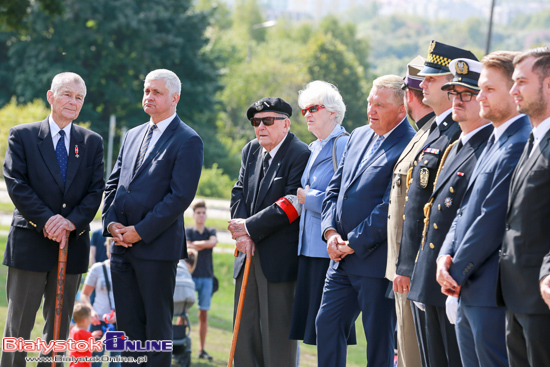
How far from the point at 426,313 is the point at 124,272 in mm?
2448

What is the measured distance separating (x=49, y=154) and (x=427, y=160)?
2.99 meters

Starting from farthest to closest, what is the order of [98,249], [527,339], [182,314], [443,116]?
[98,249] → [182,314] → [443,116] → [527,339]

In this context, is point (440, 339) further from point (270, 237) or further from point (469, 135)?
point (270, 237)

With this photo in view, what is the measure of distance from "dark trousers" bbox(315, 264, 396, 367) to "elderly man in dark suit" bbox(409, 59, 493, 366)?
895 mm

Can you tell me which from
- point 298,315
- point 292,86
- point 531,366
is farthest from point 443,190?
point 292,86

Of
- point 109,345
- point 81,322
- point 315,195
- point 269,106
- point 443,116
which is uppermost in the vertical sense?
point 269,106

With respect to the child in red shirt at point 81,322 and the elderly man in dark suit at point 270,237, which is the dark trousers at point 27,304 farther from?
the elderly man in dark suit at point 270,237

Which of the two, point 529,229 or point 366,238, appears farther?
point 366,238

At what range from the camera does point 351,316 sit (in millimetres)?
5609

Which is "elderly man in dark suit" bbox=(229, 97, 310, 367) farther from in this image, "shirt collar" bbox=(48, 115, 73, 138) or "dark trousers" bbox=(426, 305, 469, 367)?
"dark trousers" bbox=(426, 305, 469, 367)

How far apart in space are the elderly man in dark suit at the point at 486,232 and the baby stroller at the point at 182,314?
16.3 ft

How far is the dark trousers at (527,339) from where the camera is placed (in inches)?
139

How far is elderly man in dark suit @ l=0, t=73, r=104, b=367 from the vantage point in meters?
5.90

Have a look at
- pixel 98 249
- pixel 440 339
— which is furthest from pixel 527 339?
pixel 98 249
